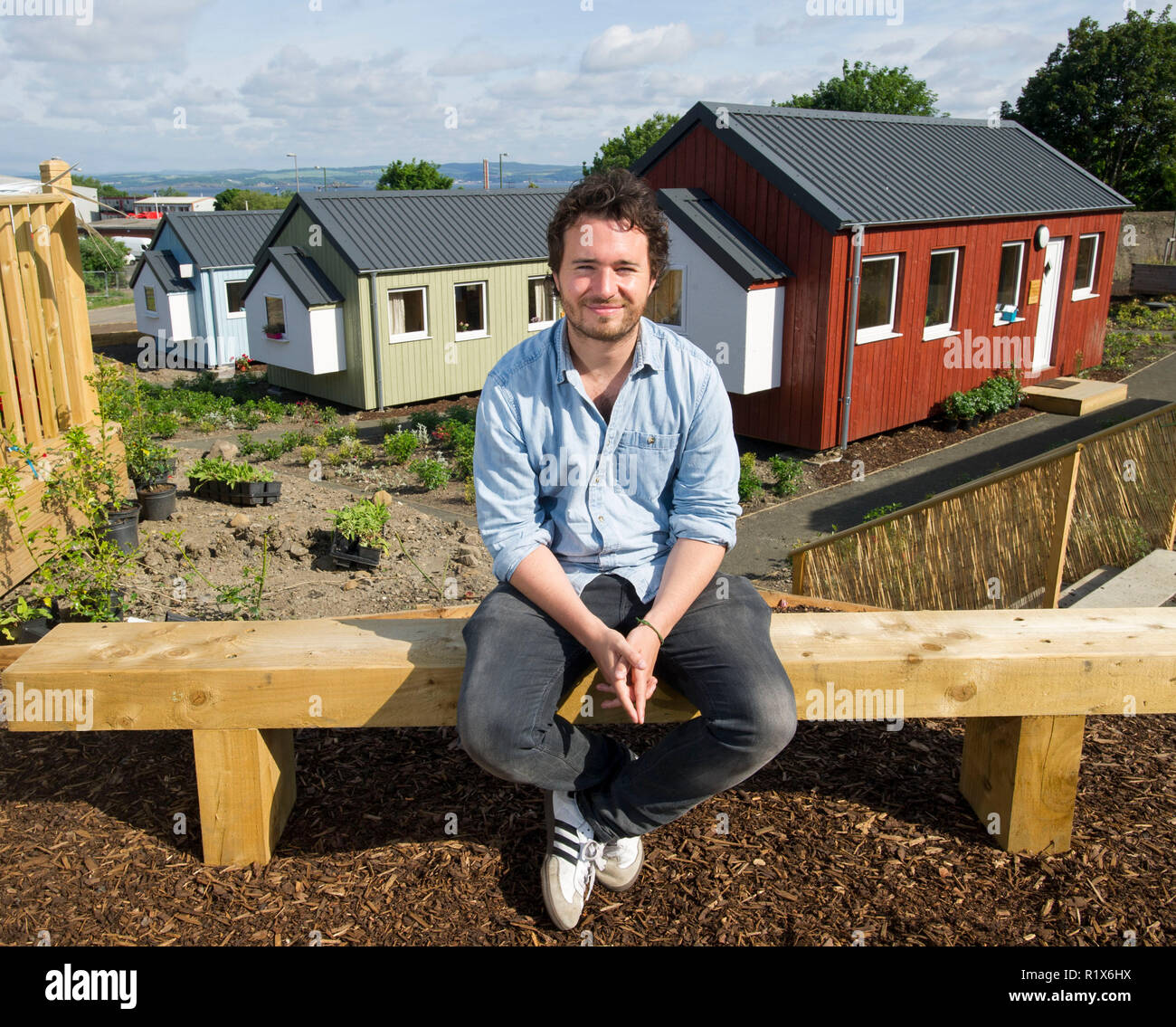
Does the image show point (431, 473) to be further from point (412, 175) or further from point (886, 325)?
point (412, 175)

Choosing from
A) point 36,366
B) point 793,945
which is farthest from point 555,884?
point 36,366

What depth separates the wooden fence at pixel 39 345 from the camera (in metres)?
6.12

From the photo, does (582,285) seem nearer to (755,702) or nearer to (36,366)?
(755,702)

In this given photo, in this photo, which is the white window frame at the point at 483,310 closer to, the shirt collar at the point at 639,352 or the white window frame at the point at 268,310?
the white window frame at the point at 268,310

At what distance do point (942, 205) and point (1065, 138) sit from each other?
2208 centimetres

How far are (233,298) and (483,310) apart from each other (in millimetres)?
7638

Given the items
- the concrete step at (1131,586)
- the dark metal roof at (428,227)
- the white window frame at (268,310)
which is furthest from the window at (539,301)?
the concrete step at (1131,586)

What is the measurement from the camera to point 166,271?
23250 mm

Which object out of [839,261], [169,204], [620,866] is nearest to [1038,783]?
[620,866]

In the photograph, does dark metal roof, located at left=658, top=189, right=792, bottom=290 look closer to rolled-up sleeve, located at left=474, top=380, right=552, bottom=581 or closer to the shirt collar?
the shirt collar

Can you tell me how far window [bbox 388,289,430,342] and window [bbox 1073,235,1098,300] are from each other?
1249 centimetres

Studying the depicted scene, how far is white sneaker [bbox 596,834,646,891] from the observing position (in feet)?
9.73

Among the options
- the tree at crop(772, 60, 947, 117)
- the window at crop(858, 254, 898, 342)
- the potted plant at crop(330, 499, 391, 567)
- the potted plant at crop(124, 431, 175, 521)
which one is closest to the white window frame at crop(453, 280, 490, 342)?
the window at crop(858, 254, 898, 342)
